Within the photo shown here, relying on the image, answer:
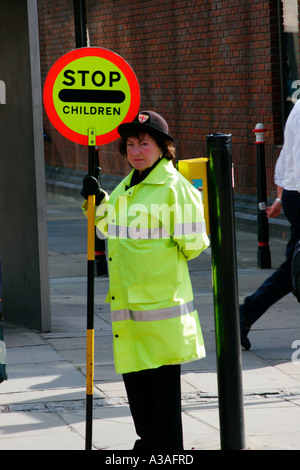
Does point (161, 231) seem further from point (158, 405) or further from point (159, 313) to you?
point (158, 405)

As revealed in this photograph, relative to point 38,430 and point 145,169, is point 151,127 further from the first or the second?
point 38,430

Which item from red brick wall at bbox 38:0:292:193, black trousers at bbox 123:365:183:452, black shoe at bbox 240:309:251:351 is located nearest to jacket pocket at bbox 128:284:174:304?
black trousers at bbox 123:365:183:452

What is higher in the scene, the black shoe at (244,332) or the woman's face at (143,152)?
the woman's face at (143,152)

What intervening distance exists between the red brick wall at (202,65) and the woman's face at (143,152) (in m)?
8.74

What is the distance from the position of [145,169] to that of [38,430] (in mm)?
1741

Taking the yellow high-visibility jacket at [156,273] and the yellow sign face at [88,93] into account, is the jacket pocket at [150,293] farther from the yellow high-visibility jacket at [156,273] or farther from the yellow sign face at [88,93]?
the yellow sign face at [88,93]

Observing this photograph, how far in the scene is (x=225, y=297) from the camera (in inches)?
200

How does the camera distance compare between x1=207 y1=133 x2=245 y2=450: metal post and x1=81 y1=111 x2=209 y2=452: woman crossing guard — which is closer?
x1=81 y1=111 x2=209 y2=452: woman crossing guard

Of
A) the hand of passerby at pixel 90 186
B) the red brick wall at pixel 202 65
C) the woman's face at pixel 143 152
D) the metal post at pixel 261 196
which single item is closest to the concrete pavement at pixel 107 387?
the metal post at pixel 261 196

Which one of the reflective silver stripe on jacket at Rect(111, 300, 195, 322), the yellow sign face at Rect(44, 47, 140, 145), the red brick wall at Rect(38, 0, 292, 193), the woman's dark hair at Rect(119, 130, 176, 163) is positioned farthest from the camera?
the red brick wall at Rect(38, 0, 292, 193)

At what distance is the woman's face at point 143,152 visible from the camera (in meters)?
4.93

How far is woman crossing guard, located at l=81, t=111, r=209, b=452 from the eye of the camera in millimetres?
4750

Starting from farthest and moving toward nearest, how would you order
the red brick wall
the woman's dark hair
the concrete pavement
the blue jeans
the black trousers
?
1. the red brick wall
2. the blue jeans
3. the concrete pavement
4. the woman's dark hair
5. the black trousers

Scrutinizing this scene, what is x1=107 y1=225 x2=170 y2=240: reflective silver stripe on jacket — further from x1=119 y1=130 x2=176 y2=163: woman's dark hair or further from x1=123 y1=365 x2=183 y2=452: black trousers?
x1=123 y1=365 x2=183 y2=452: black trousers
